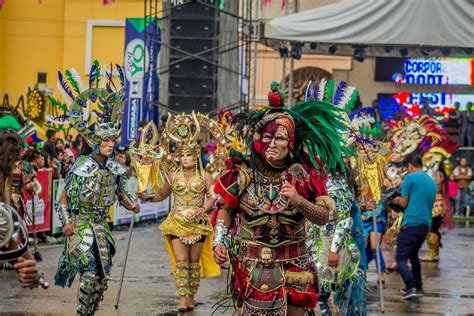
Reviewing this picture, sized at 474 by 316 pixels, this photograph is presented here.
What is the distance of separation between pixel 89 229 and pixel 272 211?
326 cm

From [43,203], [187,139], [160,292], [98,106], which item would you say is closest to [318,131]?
[98,106]

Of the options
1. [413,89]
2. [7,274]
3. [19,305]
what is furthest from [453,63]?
[19,305]

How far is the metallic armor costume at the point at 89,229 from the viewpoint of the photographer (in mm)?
10883

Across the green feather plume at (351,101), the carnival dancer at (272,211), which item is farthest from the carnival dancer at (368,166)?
the carnival dancer at (272,211)

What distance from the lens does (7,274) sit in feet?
50.4

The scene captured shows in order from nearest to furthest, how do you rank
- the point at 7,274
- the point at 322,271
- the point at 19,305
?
the point at 322,271 < the point at 19,305 < the point at 7,274

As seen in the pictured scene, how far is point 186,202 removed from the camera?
12953 mm

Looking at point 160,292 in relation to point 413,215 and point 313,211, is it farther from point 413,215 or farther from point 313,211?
point 313,211

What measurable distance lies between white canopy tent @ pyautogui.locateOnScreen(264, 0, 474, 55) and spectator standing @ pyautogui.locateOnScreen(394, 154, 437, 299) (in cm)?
681

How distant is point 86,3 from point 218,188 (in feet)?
100

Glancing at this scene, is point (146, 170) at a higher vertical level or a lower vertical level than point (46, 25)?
lower

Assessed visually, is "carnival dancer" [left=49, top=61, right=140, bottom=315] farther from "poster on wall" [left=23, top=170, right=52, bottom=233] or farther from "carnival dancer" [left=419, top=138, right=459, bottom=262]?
"carnival dancer" [left=419, top=138, right=459, bottom=262]

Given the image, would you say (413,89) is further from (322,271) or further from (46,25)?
(322,271)

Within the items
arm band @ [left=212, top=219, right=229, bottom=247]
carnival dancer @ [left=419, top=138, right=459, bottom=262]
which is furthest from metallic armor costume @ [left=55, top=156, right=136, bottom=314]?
carnival dancer @ [left=419, top=138, right=459, bottom=262]
